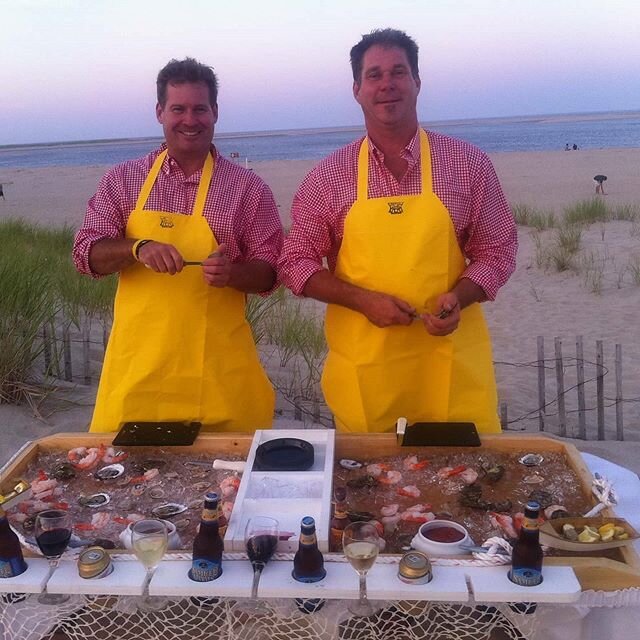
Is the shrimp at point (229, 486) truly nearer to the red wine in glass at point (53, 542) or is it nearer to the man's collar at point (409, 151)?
the red wine in glass at point (53, 542)

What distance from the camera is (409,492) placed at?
80.7 inches

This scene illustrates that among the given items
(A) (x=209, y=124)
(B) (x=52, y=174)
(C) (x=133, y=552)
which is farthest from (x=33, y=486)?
(B) (x=52, y=174)

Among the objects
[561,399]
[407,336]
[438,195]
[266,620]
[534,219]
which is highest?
[438,195]

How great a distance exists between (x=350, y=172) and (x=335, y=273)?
382 millimetres

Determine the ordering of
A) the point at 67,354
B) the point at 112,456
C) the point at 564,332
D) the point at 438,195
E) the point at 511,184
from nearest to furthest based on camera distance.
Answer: the point at 112,456, the point at 438,195, the point at 67,354, the point at 564,332, the point at 511,184

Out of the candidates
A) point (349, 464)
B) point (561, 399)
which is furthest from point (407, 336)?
point (561, 399)

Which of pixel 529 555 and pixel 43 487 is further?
pixel 43 487

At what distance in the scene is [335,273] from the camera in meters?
2.76

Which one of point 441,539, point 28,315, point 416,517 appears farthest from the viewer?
point 28,315

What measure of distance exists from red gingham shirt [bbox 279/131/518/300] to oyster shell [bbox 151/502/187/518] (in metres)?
0.92

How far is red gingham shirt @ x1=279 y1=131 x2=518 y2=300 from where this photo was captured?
260 cm

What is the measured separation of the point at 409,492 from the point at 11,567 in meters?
1.03

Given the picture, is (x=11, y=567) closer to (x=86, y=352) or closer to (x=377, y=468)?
(x=377, y=468)

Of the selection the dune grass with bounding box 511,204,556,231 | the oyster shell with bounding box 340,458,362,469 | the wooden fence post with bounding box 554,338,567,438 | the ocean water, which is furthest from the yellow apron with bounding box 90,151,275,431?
the ocean water
